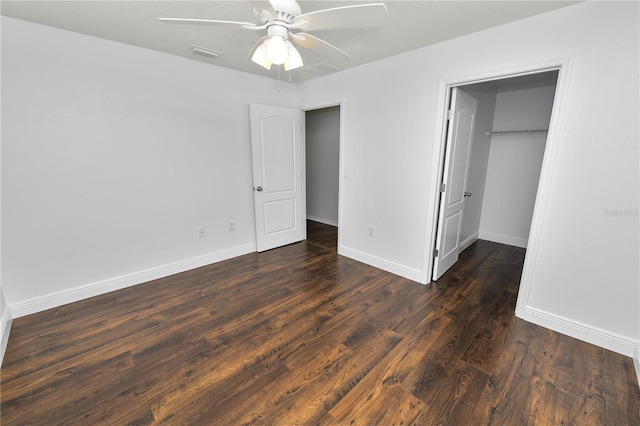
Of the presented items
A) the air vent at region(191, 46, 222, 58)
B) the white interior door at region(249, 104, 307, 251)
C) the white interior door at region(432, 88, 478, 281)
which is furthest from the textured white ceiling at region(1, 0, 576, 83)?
the white interior door at region(249, 104, 307, 251)

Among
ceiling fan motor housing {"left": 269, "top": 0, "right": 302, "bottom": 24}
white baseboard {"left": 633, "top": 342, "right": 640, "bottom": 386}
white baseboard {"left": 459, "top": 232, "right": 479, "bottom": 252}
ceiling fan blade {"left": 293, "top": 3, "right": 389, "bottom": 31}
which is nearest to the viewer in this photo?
ceiling fan blade {"left": 293, "top": 3, "right": 389, "bottom": 31}

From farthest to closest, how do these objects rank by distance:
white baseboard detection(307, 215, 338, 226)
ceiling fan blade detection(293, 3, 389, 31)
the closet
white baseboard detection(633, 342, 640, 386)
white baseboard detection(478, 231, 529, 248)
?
white baseboard detection(307, 215, 338, 226) → white baseboard detection(478, 231, 529, 248) → the closet → white baseboard detection(633, 342, 640, 386) → ceiling fan blade detection(293, 3, 389, 31)

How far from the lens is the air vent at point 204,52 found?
271cm

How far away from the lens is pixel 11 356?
6.44ft

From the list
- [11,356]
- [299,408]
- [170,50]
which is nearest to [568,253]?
[299,408]

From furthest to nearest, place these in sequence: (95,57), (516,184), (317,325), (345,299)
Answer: (516,184)
(345,299)
(95,57)
(317,325)

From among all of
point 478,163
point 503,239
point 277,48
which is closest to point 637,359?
point 503,239

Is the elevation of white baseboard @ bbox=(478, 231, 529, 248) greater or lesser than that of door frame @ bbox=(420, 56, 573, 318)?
lesser

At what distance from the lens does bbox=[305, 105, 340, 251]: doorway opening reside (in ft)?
17.1

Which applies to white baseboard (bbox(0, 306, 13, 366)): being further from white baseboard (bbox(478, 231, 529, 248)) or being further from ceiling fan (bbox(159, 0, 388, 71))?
white baseboard (bbox(478, 231, 529, 248))

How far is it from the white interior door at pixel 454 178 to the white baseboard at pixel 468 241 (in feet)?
2.20

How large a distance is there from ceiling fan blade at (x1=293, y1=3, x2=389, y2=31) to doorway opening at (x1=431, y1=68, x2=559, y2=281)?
241 centimetres

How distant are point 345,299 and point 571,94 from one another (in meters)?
2.45

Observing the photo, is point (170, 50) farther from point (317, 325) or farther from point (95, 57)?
point (317, 325)
